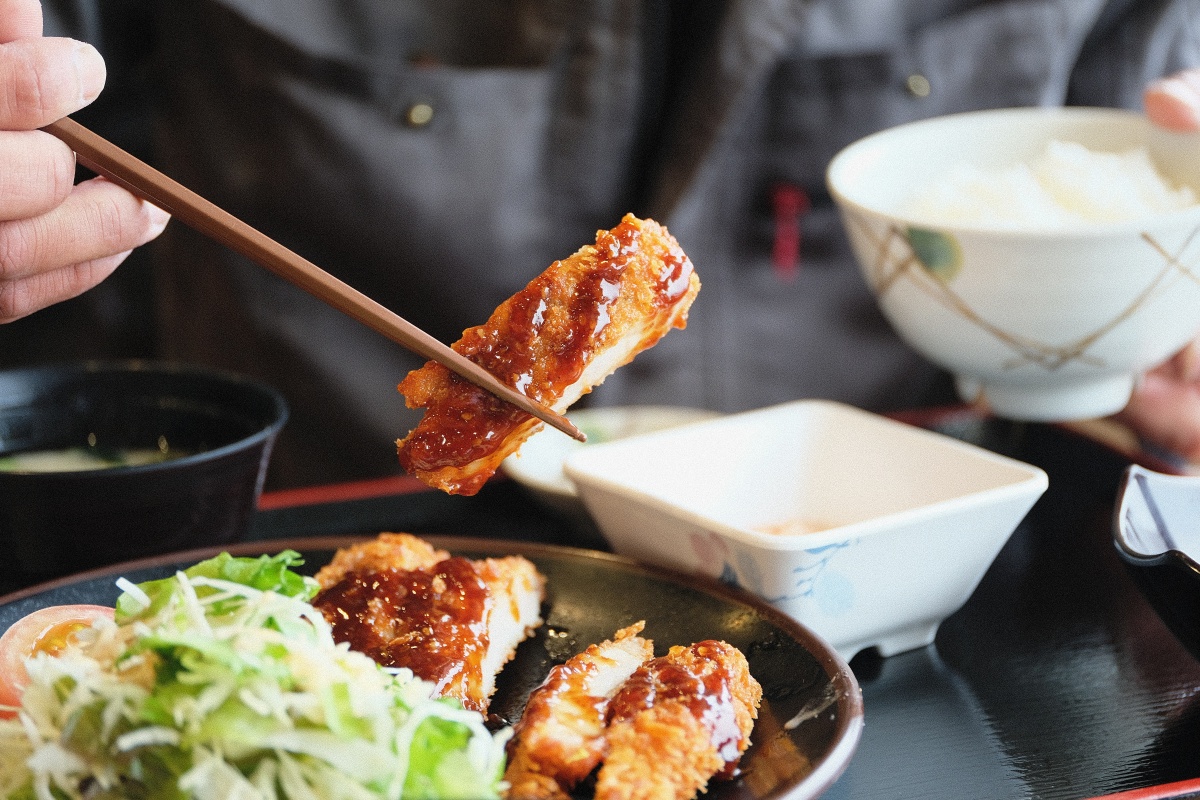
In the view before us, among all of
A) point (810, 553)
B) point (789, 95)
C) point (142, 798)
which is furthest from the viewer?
point (789, 95)

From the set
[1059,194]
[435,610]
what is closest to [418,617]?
[435,610]

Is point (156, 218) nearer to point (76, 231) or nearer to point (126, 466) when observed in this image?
point (76, 231)

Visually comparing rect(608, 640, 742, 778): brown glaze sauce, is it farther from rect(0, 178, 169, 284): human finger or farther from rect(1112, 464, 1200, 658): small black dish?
rect(0, 178, 169, 284): human finger

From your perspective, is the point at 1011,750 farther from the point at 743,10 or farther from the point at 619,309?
the point at 743,10

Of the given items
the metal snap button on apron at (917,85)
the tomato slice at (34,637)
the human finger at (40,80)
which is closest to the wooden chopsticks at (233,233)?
the human finger at (40,80)

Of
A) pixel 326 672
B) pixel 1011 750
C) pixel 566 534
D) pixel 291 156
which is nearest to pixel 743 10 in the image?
pixel 291 156

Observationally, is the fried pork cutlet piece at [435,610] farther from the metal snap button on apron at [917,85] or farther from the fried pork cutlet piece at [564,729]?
the metal snap button on apron at [917,85]

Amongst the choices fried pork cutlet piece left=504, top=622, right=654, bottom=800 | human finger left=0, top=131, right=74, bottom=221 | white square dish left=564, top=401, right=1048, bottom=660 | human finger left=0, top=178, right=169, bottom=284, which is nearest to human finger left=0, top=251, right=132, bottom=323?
human finger left=0, top=178, right=169, bottom=284
